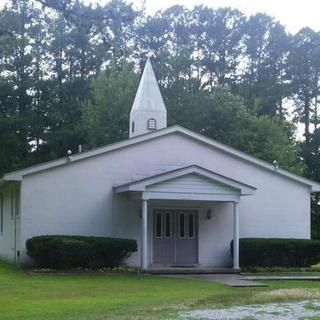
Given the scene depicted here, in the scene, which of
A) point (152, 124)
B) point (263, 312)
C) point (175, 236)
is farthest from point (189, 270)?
point (263, 312)

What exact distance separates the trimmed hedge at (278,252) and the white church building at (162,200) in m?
0.56

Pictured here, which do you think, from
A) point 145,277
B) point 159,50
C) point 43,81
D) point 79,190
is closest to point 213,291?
point 145,277

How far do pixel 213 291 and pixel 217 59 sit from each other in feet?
147

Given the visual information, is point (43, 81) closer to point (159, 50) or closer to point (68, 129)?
point (68, 129)

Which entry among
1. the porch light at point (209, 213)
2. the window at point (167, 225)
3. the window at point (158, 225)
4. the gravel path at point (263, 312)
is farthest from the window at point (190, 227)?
the gravel path at point (263, 312)

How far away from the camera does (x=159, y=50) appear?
58.2 metres

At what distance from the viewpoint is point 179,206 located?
86.6ft

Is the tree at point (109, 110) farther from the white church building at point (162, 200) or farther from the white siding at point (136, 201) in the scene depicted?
the white siding at point (136, 201)

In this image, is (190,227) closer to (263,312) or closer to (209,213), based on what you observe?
(209,213)

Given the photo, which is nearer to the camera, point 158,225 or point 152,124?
point 158,225

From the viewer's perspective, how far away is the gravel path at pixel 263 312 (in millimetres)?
12172

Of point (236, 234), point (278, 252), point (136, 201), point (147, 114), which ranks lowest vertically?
point (278, 252)

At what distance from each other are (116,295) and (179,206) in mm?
10234

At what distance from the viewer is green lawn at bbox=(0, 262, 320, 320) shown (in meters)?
13.1
